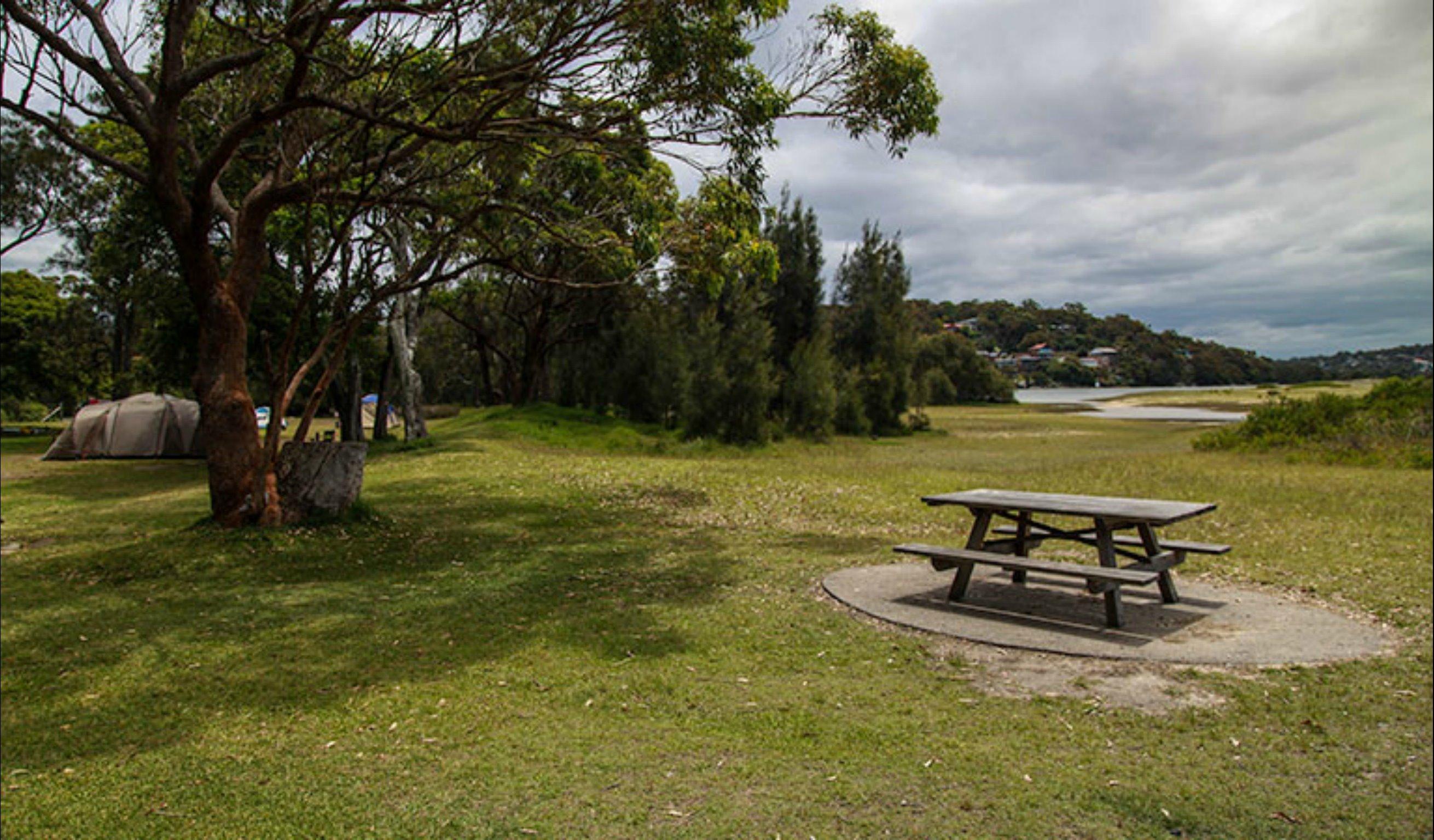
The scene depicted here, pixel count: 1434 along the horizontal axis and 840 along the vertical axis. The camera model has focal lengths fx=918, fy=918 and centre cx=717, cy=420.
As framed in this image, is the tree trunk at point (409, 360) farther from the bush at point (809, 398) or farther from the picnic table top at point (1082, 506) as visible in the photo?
the picnic table top at point (1082, 506)

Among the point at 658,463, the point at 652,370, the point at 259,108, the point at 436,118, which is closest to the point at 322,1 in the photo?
the point at 259,108

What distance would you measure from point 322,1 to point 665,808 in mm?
8079

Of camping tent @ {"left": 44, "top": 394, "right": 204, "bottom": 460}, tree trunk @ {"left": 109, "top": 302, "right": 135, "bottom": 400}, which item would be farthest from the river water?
tree trunk @ {"left": 109, "top": 302, "right": 135, "bottom": 400}

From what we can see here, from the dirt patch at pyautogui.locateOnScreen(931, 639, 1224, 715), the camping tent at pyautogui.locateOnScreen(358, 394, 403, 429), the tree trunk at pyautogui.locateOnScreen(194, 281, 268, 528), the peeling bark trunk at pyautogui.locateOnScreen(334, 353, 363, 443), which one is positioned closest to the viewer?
the dirt patch at pyautogui.locateOnScreen(931, 639, 1224, 715)

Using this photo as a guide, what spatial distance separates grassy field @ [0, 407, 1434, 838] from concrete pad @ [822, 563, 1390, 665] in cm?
31

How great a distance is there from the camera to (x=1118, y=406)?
5631 cm

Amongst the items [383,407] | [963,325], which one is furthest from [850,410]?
[963,325]

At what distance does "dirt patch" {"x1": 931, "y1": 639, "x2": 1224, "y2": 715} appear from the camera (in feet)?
17.3

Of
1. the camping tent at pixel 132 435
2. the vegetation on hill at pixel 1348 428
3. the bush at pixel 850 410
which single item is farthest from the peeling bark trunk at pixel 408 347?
the vegetation on hill at pixel 1348 428

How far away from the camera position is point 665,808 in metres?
3.88

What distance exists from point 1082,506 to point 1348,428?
20.2 m

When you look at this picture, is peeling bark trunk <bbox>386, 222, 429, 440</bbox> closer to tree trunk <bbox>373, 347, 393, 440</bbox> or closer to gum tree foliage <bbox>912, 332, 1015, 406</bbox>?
tree trunk <bbox>373, 347, 393, 440</bbox>

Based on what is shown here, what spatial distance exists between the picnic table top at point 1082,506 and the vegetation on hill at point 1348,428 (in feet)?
50.8

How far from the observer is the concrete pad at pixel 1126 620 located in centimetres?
622
